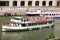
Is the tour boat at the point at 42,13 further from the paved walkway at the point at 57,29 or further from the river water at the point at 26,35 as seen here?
the river water at the point at 26,35

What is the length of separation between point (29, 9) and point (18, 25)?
101ft

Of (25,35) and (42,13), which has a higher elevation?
(42,13)

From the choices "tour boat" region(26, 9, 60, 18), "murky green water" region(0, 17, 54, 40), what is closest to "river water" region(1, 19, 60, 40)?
"murky green water" region(0, 17, 54, 40)

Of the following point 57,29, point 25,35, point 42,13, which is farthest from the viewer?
point 42,13

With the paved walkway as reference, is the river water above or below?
below

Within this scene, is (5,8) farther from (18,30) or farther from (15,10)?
(18,30)

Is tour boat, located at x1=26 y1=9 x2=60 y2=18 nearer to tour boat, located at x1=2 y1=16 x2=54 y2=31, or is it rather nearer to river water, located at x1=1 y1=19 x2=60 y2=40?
tour boat, located at x1=2 y1=16 x2=54 y2=31

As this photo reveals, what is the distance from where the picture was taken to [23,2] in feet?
381

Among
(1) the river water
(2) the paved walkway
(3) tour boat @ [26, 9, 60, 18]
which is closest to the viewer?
(1) the river water

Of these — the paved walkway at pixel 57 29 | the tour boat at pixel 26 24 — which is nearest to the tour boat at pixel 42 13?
the paved walkway at pixel 57 29

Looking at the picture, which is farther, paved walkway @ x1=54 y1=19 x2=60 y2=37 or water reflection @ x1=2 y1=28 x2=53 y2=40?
paved walkway @ x1=54 y1=19 x2=60 y2=37

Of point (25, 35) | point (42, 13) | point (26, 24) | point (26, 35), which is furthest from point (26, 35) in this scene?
point (42, 13)

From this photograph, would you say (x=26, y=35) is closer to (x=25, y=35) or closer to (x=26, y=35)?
(x=26, y=35)

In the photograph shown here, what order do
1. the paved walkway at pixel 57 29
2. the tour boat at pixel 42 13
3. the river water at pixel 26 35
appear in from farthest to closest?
1. the tour boat at pixel 42 13
2. the paved walkway at pixel 57 29
3. the river water at pixel 26 35
